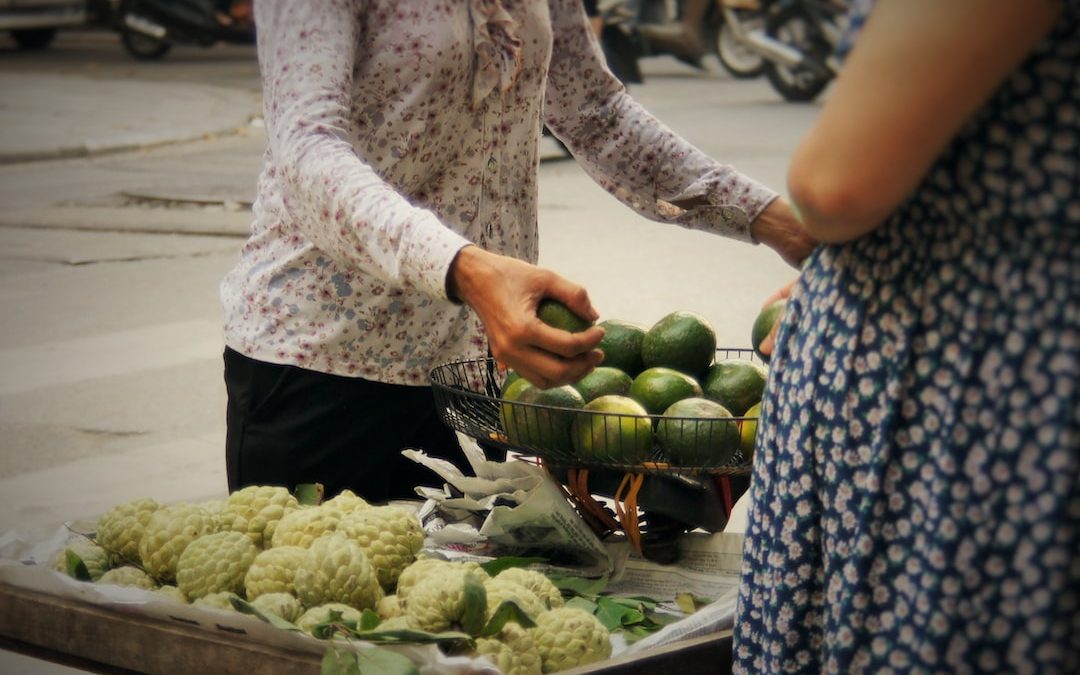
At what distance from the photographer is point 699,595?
6.70 ft

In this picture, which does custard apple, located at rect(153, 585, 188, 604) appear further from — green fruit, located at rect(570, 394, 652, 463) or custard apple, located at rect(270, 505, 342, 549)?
green fruit, located at rect(570, 394, 652, 463)

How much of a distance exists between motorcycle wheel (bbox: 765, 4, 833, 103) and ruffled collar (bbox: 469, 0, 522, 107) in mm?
11873

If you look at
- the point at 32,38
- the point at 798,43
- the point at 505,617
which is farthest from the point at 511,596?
the point at 32,38

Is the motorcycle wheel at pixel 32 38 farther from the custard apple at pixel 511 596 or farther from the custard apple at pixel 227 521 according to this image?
the custard apple at pixel 511 596

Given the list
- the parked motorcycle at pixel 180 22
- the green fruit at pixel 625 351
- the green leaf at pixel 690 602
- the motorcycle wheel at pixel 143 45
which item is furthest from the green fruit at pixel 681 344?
the motorcycle wheel at pixel 143 45

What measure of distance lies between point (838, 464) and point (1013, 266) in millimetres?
263

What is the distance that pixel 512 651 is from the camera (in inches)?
68.2

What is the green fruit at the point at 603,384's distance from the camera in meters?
2.11

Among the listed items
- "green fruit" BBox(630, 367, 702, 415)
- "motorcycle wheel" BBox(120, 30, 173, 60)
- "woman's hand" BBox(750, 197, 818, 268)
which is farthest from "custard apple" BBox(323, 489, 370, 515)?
"motorcycle wheel" BBox(120, 30, 173, 60)

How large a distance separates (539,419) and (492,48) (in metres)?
0.61

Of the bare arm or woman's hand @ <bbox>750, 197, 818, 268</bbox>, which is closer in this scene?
the bare arm

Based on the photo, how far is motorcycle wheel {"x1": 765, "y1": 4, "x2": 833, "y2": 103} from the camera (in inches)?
539

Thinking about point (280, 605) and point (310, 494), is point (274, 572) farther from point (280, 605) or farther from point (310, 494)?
point (310, 494)

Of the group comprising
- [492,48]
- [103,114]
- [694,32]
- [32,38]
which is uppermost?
[492,48]
